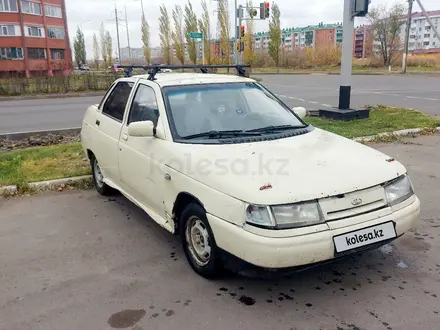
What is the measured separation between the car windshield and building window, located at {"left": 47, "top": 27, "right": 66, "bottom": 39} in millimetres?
55475

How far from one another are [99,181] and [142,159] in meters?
1.87

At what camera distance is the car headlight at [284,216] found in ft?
9.58

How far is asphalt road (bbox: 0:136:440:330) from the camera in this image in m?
2.98

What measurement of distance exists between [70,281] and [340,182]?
7.75 ft

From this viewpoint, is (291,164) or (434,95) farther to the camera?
(434,95)

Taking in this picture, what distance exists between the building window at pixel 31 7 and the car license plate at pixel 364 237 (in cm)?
5516

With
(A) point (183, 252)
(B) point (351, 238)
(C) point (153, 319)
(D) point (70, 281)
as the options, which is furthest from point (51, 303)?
(B) point (351, 238)

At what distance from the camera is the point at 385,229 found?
3.20 metres

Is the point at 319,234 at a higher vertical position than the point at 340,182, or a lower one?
lower

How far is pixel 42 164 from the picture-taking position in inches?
283

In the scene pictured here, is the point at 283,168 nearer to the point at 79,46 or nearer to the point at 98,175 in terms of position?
the point at 98,175

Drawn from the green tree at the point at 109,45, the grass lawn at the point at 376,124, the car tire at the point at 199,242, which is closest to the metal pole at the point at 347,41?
the grass lawn at the point at 376,124

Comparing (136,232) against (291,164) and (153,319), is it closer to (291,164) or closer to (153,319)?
(153,319)

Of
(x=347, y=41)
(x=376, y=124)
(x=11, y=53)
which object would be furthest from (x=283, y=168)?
(x=11, y=53)
